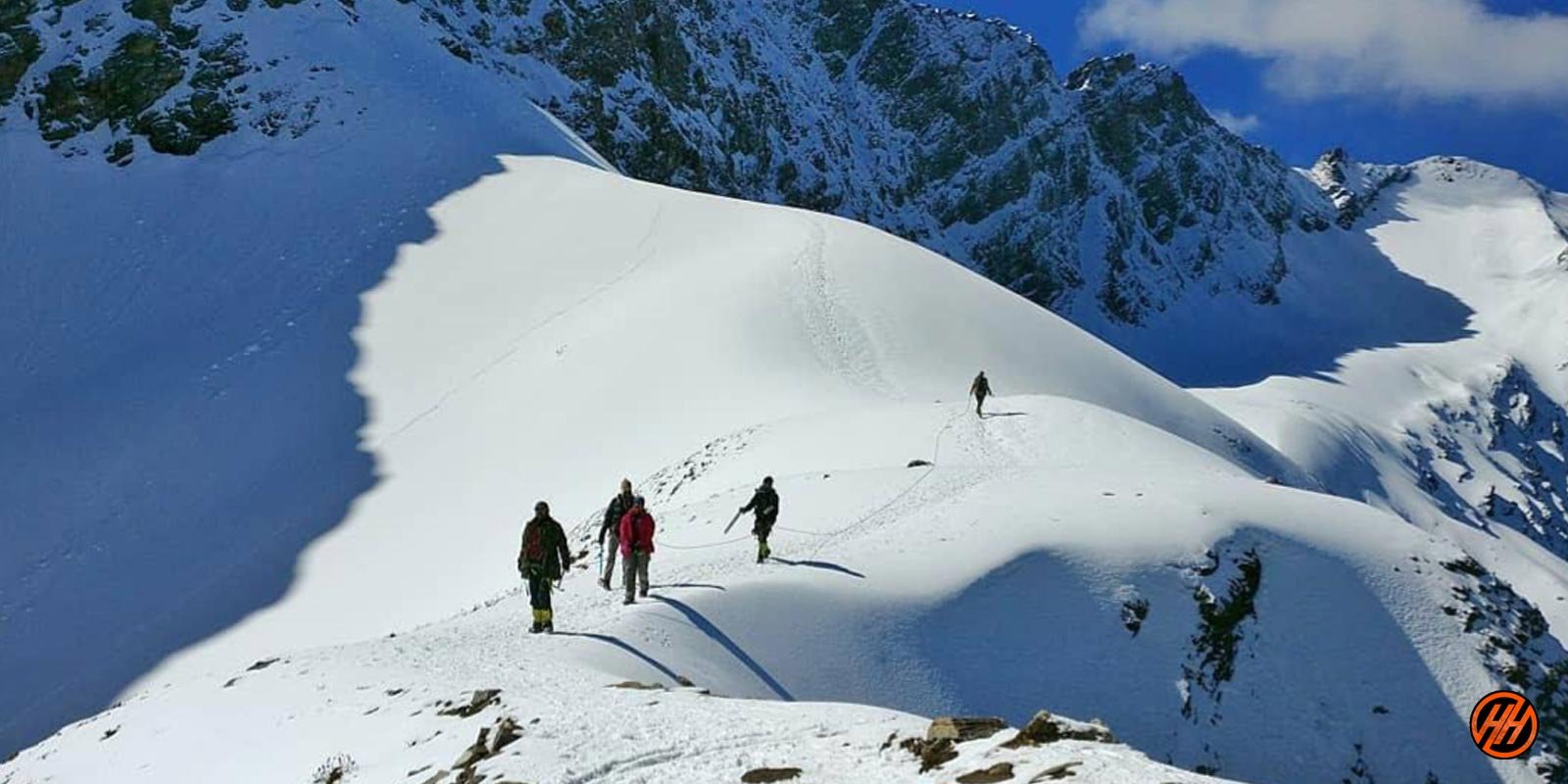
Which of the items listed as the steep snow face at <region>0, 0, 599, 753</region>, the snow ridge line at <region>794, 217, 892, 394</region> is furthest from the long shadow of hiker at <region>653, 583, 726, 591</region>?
the snow ridge line at <region>794, 217, 892, 394</region>

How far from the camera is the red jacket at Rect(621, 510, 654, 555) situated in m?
17.7

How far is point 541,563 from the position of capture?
16.9 meters

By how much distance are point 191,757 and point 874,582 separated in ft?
31.6

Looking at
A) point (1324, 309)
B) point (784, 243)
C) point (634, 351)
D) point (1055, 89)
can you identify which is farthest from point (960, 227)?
point (634, 351)

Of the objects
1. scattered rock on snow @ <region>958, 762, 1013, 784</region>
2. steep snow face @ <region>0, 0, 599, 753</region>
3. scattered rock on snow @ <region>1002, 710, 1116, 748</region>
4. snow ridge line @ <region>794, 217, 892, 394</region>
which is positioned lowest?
steep snow face @ <region>0, 0, 599, 753</region>

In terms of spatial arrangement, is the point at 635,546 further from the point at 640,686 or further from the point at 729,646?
the point at 640,686

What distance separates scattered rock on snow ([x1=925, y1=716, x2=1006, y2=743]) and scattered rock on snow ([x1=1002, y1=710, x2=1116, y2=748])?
35cm

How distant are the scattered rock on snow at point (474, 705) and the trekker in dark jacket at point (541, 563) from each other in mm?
3495

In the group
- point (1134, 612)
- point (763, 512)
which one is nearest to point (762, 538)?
point (763, 512)

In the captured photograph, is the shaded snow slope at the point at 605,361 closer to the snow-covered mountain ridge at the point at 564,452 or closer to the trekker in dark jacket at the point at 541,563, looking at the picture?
the snow-covered mountain ridge at the point at 564,452

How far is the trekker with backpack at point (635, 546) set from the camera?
17.7 metres

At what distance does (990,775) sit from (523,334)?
3637 centimetres
